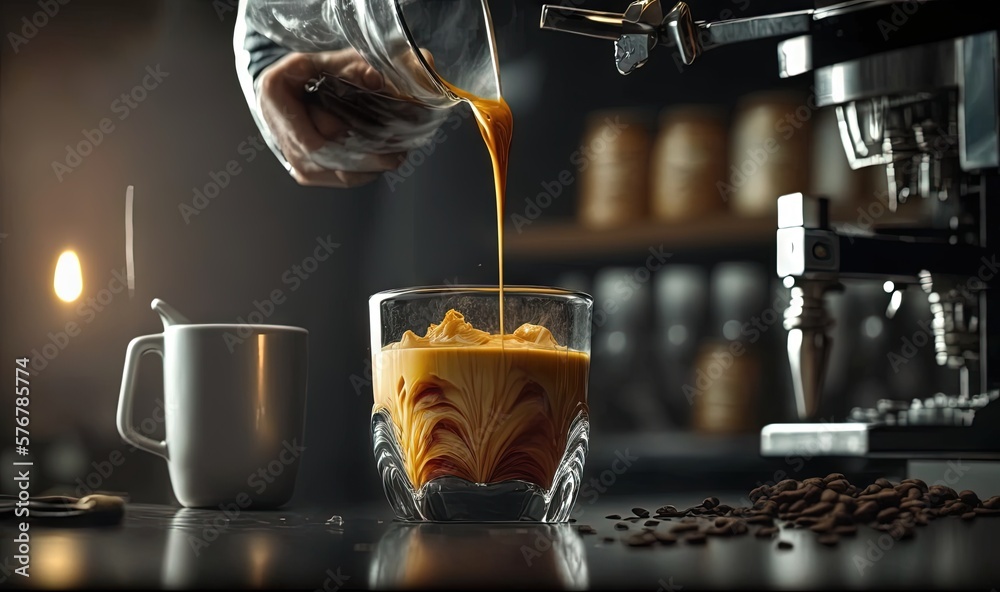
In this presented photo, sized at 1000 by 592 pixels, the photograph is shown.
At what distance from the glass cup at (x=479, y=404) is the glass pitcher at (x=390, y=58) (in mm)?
173

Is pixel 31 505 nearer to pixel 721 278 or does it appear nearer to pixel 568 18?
pixel 568 18

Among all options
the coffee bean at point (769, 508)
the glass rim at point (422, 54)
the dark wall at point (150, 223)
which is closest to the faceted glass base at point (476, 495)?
the coffee bean at point (769, 508)

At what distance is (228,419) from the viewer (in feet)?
3.01

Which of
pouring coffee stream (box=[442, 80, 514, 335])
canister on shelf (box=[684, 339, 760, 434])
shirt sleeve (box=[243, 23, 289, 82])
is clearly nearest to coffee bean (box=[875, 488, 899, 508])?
pouring coffee stream (box=[442, 80, 514, 335])

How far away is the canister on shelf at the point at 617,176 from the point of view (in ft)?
5.98

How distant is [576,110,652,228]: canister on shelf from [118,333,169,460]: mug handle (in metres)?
1.01

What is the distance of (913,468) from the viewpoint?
104 cm

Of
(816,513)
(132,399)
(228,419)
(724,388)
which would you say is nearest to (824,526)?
(816,513)

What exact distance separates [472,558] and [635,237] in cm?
135

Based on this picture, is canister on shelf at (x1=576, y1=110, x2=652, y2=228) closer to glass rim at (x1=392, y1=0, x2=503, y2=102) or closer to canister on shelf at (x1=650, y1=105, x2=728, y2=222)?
canister on shelf at (x1=650, y1=105, x2=728, y2=222)

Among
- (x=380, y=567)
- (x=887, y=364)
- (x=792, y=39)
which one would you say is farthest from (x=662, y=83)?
(x=380, y=567)

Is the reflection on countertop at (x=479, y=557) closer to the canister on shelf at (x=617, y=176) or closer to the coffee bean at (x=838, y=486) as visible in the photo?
the coffee bean at (x=838, y=486)

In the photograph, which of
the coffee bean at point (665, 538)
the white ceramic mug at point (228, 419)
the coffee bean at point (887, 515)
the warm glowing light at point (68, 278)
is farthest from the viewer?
the warm glowing light at point (68, 278)

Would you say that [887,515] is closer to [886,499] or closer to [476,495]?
[886,499]
